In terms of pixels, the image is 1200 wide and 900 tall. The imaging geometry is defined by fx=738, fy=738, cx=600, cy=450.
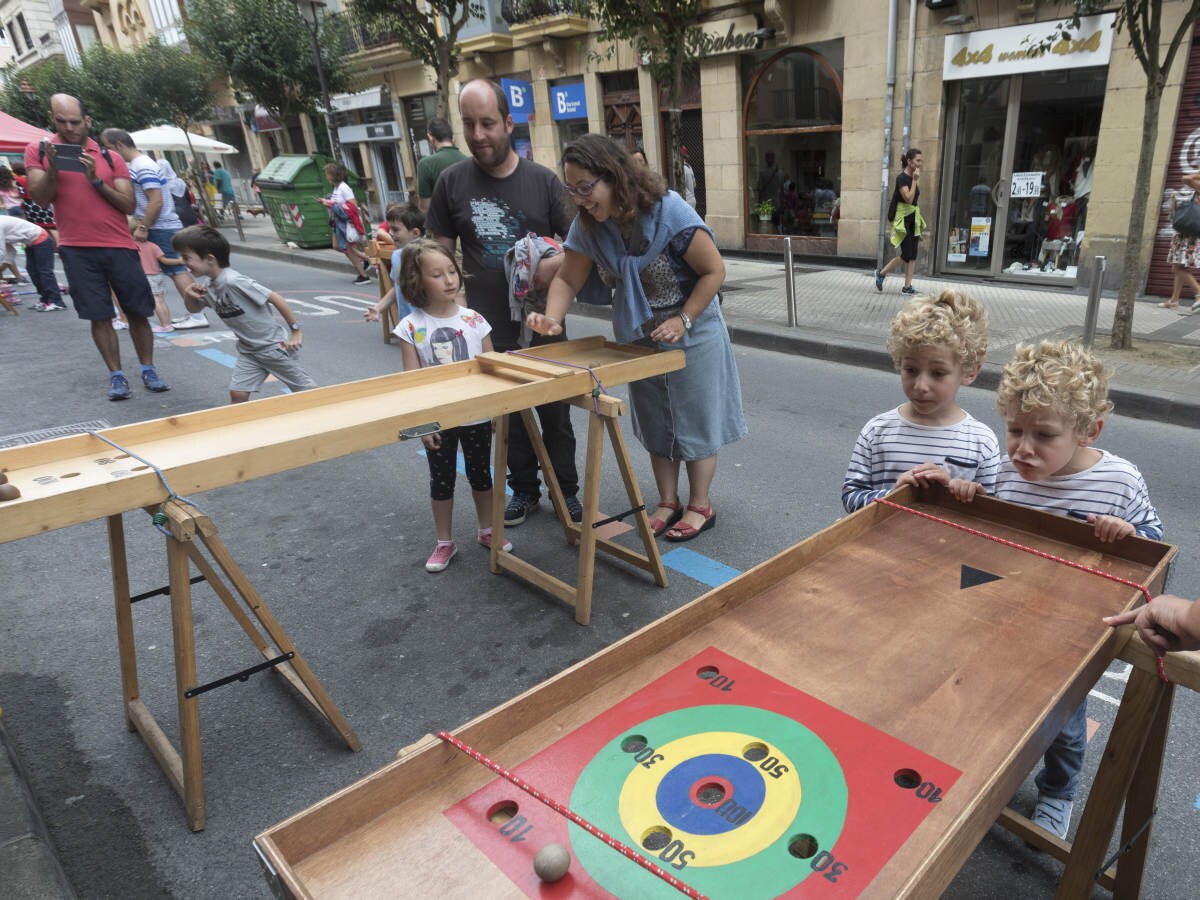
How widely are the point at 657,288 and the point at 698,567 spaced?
1.32 m

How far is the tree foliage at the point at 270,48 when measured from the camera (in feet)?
58.0

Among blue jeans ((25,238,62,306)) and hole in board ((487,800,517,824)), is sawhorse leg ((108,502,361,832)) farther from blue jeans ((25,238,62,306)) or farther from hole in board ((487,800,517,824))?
blue jeans ((25,238,62,306))

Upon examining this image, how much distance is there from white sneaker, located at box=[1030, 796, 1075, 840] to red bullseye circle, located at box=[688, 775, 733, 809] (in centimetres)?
132

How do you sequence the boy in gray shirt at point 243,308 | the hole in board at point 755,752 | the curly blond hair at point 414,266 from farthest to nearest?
the boy in gray shirt at point 243,308 < the curly blond hair at point 414,266 < the hole in board at point 755,752

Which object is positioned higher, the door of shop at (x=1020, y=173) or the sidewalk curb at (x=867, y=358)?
the door of shop at (x=1020, y=173)

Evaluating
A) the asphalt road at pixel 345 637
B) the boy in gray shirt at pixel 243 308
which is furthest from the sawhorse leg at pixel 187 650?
the boy in gray shirt at pixel 243 308

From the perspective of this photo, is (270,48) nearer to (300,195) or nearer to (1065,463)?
(300,195)

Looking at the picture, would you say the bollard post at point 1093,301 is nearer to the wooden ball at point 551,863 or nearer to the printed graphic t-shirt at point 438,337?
the printed graphic t-shirt at point 438,337

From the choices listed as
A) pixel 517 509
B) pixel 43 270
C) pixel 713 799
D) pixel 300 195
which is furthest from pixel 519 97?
pixel 713 799

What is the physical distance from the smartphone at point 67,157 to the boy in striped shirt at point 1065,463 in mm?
6381

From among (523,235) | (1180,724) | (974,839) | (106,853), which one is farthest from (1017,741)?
(523,235)

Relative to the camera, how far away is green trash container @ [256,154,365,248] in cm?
1590

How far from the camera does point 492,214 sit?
3.53 meters

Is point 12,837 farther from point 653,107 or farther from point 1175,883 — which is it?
point 653,107
